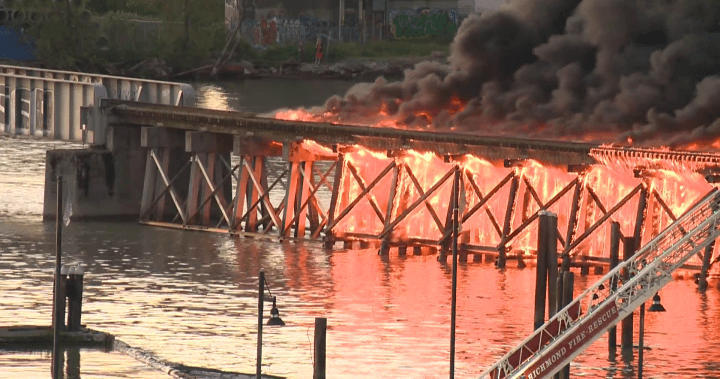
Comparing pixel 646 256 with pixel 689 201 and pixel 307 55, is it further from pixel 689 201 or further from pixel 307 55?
pixel 307 55

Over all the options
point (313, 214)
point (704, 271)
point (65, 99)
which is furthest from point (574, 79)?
point (65, 99)

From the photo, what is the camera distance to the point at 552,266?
42375 millimetres

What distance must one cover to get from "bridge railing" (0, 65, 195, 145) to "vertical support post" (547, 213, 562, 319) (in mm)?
29562

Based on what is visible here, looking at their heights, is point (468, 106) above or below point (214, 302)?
above

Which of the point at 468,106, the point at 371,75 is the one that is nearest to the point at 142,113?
the point at 468,106

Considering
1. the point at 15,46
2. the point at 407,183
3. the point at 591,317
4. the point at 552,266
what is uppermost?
the point at 15,46

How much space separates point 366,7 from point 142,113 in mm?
101651

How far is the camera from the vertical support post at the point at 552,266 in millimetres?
41406

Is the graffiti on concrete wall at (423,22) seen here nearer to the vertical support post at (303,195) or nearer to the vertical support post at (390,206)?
the vertical support post at (303,195)

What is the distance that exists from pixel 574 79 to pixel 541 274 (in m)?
24.1

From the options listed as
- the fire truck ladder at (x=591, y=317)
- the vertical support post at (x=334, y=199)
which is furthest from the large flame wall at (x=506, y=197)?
the fire truck ladder at (x=591, y=317)

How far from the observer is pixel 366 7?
555 feet

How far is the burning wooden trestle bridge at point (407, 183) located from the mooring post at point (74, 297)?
32.6 feet

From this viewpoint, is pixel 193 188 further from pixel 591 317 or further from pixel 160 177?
pixel 591 317
